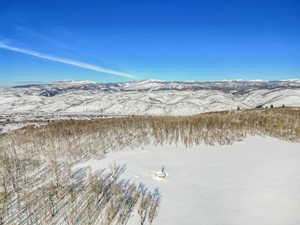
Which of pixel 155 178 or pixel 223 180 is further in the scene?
pixel 155 178

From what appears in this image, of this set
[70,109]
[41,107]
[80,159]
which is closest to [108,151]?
[80,159]

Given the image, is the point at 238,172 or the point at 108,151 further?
the point at 108,151

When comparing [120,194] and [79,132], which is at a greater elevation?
[79,132]

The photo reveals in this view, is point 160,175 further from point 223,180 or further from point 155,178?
point 223,180

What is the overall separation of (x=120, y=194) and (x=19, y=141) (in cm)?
688

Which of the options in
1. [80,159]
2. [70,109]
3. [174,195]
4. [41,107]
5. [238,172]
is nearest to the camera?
[174,195]

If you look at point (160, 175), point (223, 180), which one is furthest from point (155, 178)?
point (223, 180)

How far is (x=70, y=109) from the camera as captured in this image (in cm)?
5725

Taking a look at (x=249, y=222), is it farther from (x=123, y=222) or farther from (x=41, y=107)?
(x=41, y=107)

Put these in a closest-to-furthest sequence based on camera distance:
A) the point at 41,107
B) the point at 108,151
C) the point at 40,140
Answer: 1. the point at 108,151
2. the point at 40,140
3. the point at 41,107

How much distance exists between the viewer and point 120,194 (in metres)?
3.71

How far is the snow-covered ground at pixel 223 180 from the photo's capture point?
9.93 feet

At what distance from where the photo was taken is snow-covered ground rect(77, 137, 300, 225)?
3027mm

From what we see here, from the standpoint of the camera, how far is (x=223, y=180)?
4230 mm
